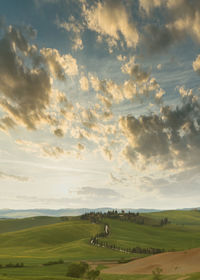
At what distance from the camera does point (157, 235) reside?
194 meters

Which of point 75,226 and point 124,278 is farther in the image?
point 75,226

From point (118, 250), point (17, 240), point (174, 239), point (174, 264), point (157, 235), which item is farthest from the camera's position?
point (157, 235)

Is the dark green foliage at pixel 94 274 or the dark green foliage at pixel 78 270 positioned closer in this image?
the dark green foliage at pixel 94 274

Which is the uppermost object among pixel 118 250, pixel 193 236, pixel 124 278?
pixel 193 236

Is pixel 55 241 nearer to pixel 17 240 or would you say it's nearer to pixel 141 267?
pixel 17 240

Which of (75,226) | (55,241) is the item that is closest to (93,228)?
(75,226)

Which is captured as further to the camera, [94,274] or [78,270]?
[78,270]

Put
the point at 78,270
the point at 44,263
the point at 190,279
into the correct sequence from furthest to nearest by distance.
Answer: the point at 44,263 < the point at 78,270 < the point at 190,279

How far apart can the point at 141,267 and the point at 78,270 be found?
85.7 ft

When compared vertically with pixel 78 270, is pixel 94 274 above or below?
below

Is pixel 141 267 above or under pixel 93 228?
under

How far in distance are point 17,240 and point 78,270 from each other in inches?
4443

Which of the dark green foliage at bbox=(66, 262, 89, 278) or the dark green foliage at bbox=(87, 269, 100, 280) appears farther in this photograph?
the dark green foliage at bbox=(66, 262, 89, 278)

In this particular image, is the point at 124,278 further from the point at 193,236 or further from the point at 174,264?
the point at 193,236
